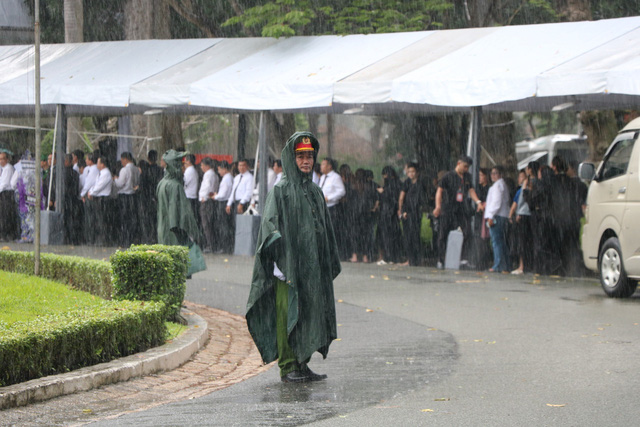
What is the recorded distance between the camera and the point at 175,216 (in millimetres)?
12031

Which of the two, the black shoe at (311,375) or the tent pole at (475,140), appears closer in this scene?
the black shoe at (311,375)

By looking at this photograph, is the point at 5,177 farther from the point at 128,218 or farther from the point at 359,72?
the point at 359,72

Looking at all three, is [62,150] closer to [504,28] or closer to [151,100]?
[151,100]

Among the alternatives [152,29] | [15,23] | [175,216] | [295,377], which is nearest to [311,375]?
[295,377]

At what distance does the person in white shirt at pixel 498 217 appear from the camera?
1648 centimetres

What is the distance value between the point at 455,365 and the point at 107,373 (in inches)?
110

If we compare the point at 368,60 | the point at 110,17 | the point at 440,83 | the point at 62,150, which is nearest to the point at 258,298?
the point at 440,83

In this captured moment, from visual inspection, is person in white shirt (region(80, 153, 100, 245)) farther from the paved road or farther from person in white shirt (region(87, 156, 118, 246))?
the paved road

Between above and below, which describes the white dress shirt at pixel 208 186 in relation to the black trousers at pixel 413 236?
above

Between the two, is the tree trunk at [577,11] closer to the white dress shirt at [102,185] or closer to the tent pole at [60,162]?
the white dress shirt at [102,185]

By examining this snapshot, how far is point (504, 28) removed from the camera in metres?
18.2

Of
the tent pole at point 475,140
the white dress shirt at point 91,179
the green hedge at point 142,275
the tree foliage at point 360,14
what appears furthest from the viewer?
the tree foliage at point 360,14

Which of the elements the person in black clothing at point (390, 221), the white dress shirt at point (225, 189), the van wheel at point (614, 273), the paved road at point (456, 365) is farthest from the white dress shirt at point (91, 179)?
the van wheel at point (614, 273)

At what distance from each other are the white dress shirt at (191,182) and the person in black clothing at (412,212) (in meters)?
4.82
